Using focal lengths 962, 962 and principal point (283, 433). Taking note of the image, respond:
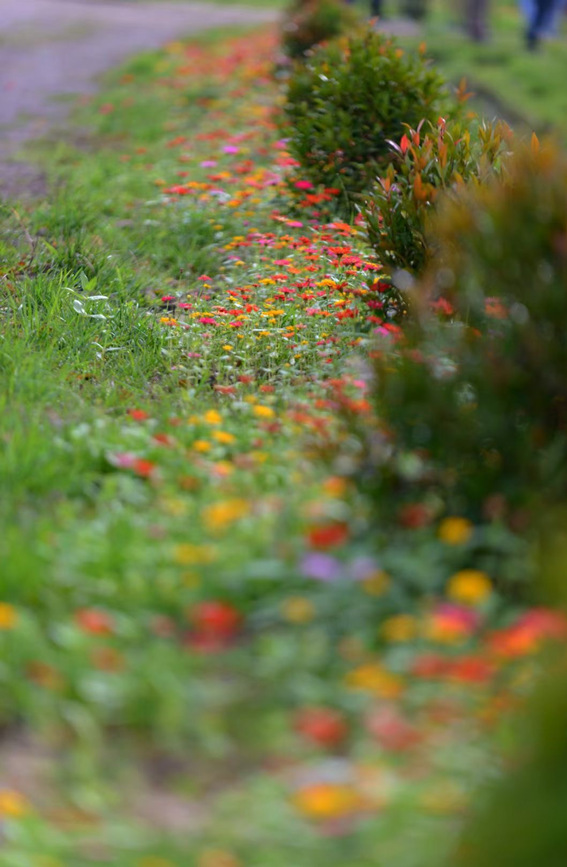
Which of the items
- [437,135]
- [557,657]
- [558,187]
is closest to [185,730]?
[557,657]

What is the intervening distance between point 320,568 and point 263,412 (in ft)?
4.10

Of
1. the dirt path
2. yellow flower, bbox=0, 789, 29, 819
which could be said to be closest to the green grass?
the dirt path

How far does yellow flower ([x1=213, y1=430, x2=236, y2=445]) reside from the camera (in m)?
3.21

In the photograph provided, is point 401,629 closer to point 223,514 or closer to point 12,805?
point 223,514

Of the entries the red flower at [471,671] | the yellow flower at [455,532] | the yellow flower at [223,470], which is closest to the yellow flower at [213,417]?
the yellow flower at [223,470]

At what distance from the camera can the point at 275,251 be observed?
229 inches

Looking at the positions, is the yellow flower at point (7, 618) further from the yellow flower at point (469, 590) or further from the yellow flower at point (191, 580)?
the yellow flower at point (469, 590)

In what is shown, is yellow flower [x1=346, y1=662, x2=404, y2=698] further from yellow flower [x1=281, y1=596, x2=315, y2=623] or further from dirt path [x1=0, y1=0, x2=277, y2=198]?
dirt path [x1=0, y1=0, x2=277, y2=198]

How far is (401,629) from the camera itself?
6.97 feet

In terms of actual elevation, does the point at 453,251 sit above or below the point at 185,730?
above

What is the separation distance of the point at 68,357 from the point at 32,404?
655 mm

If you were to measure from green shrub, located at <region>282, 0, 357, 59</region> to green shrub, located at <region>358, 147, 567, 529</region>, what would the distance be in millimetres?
8328

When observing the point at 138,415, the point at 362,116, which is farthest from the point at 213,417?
the point at 362,116

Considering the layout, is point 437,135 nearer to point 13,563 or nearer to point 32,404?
point 32,404
